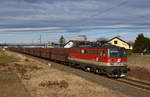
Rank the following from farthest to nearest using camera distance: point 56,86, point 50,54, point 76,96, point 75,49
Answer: point 50,54 < point 75,49 < point 56,86 < point 76,96

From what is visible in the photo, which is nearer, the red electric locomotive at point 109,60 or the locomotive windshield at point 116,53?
the red electric locomotive at point 109,60

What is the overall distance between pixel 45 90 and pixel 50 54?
1221 inches

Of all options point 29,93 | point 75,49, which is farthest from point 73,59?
point 29,93

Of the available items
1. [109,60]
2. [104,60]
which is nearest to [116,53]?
[109,60]

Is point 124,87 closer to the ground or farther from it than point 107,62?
closer to the ground

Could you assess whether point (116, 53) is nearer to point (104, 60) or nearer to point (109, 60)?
point (109, 60)

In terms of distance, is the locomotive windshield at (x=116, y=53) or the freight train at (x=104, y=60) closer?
the freight train at (x=104, y=60)

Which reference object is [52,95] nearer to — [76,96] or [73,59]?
[76,96]

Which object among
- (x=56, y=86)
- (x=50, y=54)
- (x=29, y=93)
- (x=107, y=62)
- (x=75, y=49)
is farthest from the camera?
(x=50, y=54)

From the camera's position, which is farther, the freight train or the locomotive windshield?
the locomotive windshield

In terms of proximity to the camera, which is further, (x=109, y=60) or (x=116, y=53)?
(x=116, y=53)

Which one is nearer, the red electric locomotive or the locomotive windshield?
the red electric locomotive

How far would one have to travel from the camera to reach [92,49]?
23406 millimetres

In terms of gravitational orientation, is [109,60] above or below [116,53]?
below
